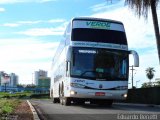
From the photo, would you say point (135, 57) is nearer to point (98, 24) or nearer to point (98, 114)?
point (98, 24)

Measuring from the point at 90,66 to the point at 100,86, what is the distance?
1.20 metres

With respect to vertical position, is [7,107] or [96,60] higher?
[96,60]

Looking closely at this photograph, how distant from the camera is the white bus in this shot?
25094mm

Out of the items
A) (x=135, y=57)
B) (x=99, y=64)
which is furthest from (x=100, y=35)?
(x=135, y=57)

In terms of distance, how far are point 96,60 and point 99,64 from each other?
10.6 inches

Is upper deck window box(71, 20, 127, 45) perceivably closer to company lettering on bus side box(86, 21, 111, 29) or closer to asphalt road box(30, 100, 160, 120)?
company lettering on bus side box(86, 21, 111, 29)

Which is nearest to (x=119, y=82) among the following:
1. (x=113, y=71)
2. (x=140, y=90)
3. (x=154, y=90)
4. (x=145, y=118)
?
(x=113, y=71)

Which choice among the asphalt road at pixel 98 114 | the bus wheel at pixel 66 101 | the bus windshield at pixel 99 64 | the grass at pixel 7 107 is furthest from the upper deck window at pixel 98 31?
the grass at pixel 7 107

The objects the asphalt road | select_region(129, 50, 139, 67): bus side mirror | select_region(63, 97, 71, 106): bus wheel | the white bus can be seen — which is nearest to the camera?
the asphalt road

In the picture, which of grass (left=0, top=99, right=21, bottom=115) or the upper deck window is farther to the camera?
the upper deck window

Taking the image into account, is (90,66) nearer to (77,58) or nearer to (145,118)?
(77,58)

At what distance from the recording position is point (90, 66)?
2523 cm

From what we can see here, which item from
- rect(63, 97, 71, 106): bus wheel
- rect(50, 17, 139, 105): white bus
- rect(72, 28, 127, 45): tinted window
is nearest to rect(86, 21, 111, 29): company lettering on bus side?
rect(50, 17, 139, 105): white bus

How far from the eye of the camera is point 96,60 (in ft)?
83.3
